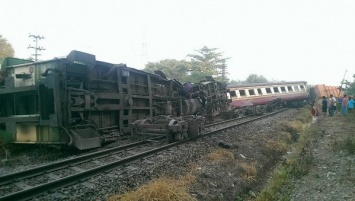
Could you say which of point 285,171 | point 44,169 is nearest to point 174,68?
point 285,171

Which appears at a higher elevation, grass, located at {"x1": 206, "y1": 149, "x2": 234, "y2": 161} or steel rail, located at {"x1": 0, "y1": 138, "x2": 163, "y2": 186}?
steel rail, located at {"x1": 0, "y1": 138, "x2": 163, "y2": 186}

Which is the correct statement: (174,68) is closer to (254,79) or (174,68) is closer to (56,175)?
(254,79)

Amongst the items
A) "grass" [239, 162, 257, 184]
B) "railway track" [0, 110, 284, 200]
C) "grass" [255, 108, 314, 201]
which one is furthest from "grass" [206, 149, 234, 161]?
"railway track" [0, 110, 284, 200]

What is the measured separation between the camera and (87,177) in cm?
494

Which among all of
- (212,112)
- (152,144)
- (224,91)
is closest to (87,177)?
(152,144)

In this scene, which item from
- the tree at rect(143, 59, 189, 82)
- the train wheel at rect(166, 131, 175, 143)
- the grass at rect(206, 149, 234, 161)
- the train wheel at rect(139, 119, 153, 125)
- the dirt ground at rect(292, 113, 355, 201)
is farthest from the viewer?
the tree at rect(143, 59, 189, 82)

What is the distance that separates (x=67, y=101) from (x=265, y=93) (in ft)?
57.5

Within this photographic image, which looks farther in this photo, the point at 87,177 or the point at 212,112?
the point at 212,112

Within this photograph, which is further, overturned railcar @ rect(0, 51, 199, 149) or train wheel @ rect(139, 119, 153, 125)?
train wheel @ rect(139, 119, 153, 125)

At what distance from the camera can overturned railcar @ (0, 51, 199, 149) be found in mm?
7195

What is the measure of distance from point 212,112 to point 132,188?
10838 millimetres

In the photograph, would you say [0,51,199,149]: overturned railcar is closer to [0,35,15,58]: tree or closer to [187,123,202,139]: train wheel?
[187,123,202,139]: train wheel

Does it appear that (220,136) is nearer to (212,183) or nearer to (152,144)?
(152,144)

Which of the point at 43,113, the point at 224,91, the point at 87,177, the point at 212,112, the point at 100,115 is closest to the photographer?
the point at 87,177
